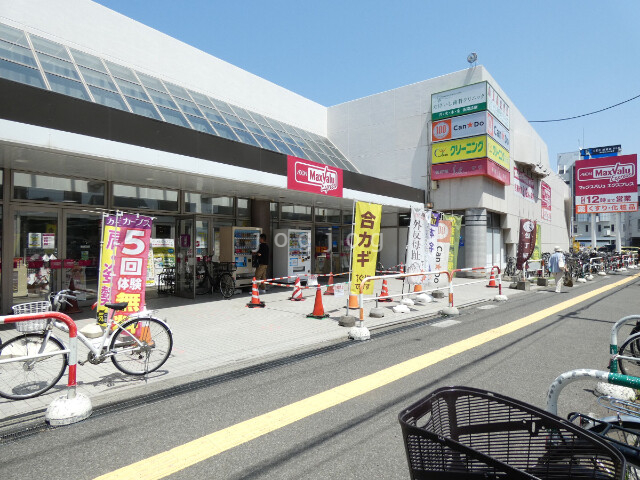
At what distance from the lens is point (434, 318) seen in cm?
915

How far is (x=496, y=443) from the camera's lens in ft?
6.22

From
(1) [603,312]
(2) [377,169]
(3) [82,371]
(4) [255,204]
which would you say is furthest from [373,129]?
(3) [82,371]

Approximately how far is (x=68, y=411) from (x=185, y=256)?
27.2ft

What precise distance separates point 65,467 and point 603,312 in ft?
38.7

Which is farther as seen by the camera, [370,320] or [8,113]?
[370,320]

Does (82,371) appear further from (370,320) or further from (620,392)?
(620,392)

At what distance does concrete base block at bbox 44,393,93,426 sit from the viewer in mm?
3715

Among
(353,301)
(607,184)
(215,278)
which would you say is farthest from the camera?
(607,184)

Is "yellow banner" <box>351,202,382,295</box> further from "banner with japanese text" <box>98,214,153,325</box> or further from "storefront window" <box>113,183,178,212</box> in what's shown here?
"storefront window" <box>113,183,178,212</box>

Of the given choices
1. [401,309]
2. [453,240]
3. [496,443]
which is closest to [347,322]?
[401,309]

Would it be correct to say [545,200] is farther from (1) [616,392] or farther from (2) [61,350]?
(2) [61,350]

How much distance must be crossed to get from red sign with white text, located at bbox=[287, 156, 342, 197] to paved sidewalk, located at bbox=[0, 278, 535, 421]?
3.55 metres

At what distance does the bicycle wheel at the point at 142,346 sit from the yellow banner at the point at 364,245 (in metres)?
4.40

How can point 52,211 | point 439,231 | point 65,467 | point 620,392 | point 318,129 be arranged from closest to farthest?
1. point 65,467
2. point 620,392
3. point 52,211
4. point 439,231
5. point 318,129
